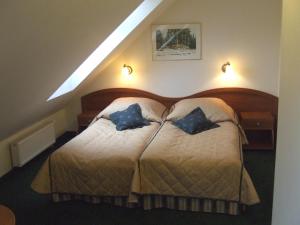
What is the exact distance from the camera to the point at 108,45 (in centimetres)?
396

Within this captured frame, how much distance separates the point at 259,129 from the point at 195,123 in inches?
39.0

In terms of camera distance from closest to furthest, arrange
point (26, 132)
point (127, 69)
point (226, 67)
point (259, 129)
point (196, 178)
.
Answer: point (196, 178), point (26, 132), point (259, 129), point (226, 67), point (127, 69)

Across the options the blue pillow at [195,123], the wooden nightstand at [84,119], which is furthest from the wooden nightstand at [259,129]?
the wooden nightstand at [84,119]

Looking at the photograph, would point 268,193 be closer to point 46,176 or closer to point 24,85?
point 46,176

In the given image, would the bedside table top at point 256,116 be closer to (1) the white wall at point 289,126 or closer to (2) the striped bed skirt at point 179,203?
(2) the striped bed skirt at point 179,203

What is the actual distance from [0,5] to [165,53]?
3.27 meters

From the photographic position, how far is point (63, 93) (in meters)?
4.02

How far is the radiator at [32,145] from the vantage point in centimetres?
368

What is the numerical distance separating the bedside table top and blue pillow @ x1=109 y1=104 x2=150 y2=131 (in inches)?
48.6

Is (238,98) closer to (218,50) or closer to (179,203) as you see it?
(218,50)

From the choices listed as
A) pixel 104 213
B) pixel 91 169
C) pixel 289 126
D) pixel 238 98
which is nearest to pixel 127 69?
pixel 238 98

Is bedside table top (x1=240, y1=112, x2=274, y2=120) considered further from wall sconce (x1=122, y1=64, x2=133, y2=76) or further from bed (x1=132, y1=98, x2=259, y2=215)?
wall sconce (x1=122, y1=64, x2=133, y2=76)

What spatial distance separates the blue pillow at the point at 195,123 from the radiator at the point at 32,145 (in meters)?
1.65

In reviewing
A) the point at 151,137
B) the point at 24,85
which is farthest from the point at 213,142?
the point at 24,85
